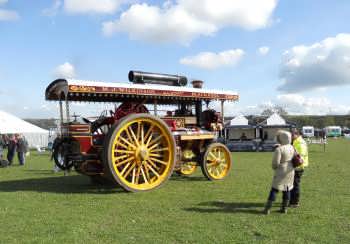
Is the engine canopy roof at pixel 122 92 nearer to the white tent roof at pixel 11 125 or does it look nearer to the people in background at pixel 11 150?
the people in background at pixel 11 150

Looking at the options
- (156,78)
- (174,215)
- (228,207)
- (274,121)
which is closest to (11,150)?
Result: (156,78)

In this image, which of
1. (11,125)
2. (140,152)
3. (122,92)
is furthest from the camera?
(11,125)

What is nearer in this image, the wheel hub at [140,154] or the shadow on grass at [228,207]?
the shadow on grass at [228,207]

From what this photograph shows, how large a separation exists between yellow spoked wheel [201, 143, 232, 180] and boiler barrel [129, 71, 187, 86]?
193cm

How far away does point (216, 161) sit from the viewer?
10.5 meters

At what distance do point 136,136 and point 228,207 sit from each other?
2.94 m

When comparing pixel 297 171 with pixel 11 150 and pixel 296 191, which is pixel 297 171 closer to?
pixel 296 191

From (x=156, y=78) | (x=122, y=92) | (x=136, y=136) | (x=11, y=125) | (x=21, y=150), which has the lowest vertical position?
A: (x=21, y=150)

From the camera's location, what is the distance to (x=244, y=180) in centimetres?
1032

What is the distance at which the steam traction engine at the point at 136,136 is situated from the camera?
27.4 feet

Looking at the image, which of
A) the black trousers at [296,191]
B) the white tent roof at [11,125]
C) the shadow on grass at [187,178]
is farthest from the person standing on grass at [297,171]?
the white tent roof at [11,125]

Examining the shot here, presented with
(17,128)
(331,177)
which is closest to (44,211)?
(331,177)

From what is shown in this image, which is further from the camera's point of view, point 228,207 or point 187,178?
point 187,178

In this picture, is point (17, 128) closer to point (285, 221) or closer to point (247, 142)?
point (247, 142)
